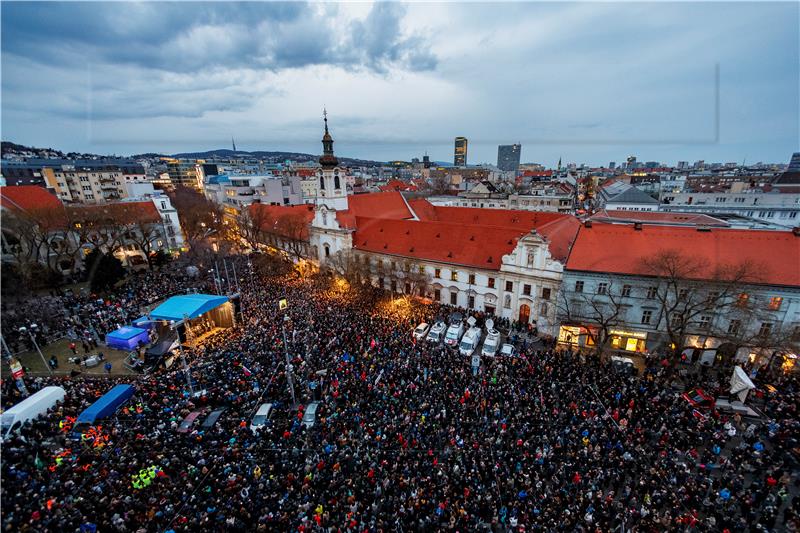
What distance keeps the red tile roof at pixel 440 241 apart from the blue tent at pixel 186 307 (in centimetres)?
2091

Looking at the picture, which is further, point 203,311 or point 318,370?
point 203,311

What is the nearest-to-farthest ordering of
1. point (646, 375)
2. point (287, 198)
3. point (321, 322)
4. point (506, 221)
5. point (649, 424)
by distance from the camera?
point (649, 424) < point (646, 375) < point (321, 322) < point (506, 221) < point (287, 198)

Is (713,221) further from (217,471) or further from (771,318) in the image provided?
(217,471)

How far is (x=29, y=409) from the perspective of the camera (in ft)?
67.3

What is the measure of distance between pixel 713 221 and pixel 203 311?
5641 cm

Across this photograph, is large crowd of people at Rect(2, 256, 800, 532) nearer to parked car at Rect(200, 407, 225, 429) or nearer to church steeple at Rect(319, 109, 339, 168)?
parked car at Rect(200, 407, 225, 429)

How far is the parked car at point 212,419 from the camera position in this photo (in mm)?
20281

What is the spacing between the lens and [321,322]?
3394 centimetres

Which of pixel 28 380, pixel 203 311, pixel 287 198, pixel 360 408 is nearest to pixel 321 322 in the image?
pixel 203 311

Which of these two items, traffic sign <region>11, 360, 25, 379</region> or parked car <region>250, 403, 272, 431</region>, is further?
traffic sign <region>11, 360, 25, 379</region>

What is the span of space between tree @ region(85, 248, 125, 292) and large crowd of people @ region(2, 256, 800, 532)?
1968 cm

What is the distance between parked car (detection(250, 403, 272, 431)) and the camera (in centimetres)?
2061

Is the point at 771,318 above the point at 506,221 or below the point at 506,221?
below

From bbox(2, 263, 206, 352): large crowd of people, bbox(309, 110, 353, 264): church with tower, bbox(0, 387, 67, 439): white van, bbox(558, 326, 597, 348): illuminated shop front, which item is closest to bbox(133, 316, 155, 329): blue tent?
bbox(2, 263, 206, 352): large crowd of people
